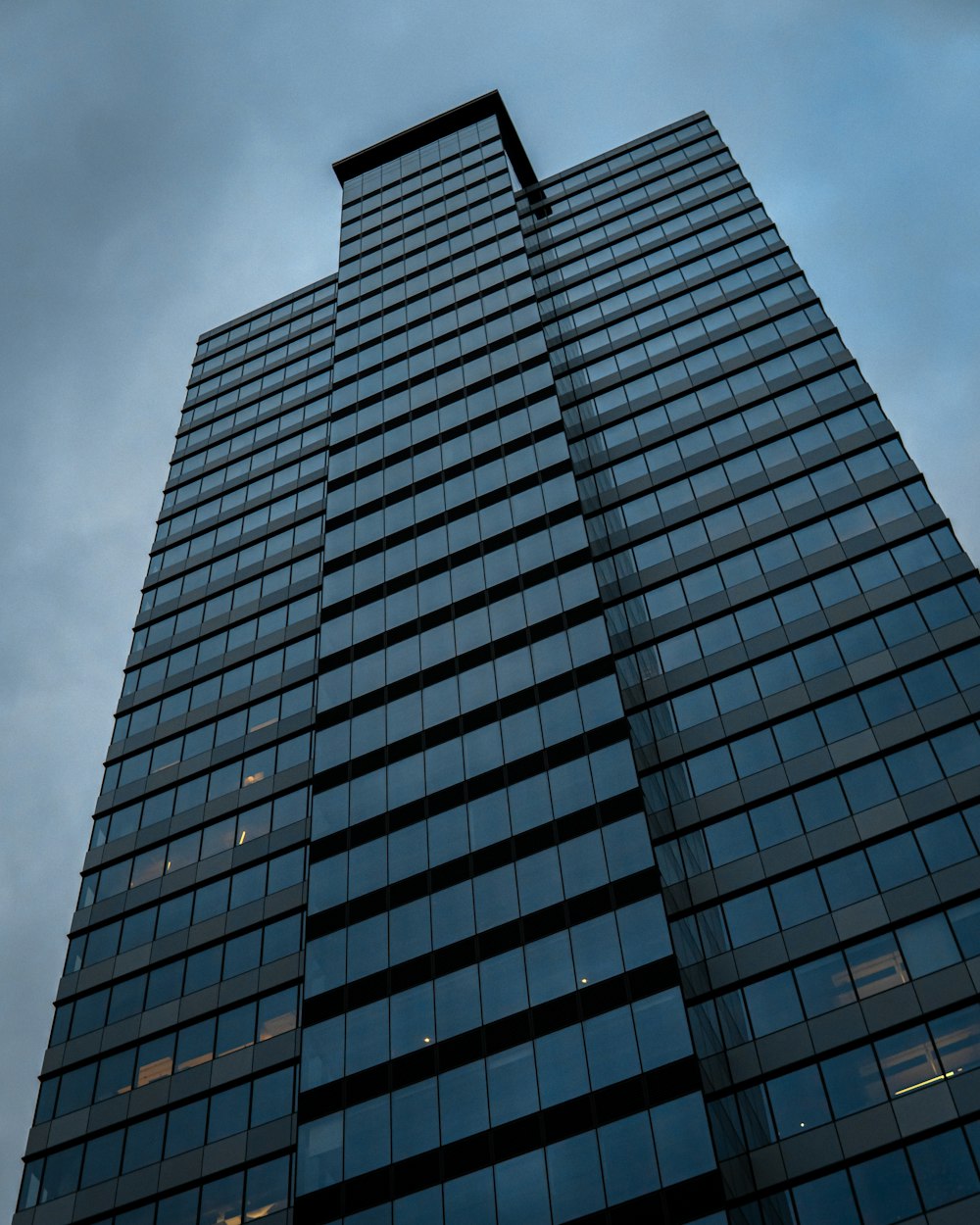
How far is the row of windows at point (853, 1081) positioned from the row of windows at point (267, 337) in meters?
64.1

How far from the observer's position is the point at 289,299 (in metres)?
93.2

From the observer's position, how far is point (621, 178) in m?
84.7

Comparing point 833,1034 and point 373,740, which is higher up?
point 373,740

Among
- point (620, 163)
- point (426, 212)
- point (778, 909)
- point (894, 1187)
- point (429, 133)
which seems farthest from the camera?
point (429, 133)

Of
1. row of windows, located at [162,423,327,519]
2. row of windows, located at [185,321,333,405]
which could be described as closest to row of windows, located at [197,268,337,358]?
row of windows, located at [185,321,333,405]

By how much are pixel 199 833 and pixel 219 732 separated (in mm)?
6001

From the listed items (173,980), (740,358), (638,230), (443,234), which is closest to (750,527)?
(740,358)

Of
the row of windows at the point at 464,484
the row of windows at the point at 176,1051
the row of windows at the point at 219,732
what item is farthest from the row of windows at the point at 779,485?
the row of windows at the point at 176,1051

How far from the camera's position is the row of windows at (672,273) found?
70.8 metres

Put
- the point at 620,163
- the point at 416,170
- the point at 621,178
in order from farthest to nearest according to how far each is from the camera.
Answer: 1. the point at 416,170
2. the point at 620,163
3. the point at 621,178

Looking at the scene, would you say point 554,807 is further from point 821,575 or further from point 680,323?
point 680,323

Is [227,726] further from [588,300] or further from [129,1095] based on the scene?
[588,300]

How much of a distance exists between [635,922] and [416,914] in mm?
7713

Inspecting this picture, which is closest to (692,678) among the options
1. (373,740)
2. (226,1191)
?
(373,740)
